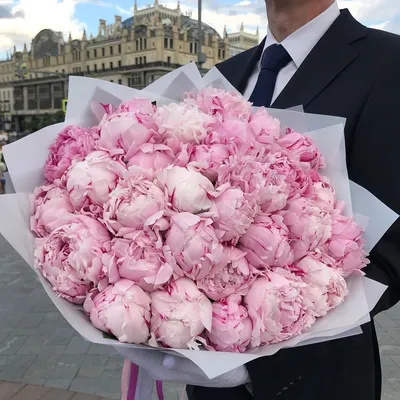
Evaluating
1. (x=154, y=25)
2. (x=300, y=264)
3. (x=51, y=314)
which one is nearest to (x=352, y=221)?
(x=300, y=264)

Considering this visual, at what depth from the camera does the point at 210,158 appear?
102 cm

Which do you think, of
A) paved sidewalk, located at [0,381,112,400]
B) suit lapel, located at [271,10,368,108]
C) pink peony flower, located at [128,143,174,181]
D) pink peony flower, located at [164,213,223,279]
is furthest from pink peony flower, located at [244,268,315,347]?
paved sidewalk, located at [0,381,112,400]

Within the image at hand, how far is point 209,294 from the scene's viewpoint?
978 mm

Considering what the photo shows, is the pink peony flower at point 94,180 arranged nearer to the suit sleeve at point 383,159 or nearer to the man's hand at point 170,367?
the man's hand at point 170,367

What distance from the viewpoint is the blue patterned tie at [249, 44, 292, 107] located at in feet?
5.18

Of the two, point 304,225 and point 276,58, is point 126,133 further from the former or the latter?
point 276,58

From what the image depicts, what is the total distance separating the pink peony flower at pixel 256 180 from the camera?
100cm

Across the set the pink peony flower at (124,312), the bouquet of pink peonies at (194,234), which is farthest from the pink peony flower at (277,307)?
the pink peony flower at (124,312)

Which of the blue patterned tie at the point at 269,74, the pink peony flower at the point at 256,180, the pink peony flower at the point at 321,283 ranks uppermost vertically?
the blue patterned tie at the point at 269,74

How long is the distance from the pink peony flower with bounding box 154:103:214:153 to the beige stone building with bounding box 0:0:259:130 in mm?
68883

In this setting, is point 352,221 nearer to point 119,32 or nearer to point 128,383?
point 128,383

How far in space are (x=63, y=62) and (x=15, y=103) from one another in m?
12.2

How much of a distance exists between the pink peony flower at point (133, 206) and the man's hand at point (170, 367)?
26 centimetres

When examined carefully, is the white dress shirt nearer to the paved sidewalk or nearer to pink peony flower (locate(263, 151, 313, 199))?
pink peony flower (locate(263, 151, 313, 199))
